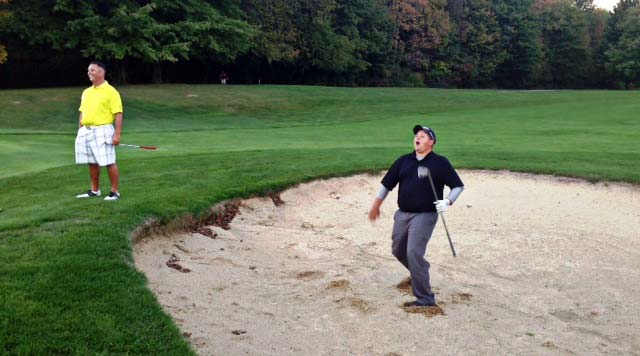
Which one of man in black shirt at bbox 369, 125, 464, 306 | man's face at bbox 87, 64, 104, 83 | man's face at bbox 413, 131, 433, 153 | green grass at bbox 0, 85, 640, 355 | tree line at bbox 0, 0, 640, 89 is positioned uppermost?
tree line at bbox 0, 0, 640, 89

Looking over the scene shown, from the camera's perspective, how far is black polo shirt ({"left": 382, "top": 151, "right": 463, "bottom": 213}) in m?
6.21

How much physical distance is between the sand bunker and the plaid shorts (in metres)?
1.55

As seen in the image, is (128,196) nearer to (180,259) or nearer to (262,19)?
(180,259)

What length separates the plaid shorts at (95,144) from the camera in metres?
8.58

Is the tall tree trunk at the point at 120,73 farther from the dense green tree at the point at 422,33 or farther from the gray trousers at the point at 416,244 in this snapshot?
the gray trousers at the point at 416,244

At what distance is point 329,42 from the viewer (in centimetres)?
5356

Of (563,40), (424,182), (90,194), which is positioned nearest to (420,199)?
(424,182)

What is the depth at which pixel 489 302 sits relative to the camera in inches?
273

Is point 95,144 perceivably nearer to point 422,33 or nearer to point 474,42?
point 422,33

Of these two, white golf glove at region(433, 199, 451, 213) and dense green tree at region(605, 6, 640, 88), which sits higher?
dense green tree at region(605, 6, 640, 88)

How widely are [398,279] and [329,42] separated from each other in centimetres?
4789

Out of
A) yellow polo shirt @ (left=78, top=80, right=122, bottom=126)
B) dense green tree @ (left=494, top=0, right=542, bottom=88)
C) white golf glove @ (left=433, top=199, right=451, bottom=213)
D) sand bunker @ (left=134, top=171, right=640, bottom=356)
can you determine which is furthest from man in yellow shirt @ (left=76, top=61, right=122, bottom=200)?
dense green tree @ (left=494, top=0, right=542, bottom=88)

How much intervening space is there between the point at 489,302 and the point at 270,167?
7.38 metres

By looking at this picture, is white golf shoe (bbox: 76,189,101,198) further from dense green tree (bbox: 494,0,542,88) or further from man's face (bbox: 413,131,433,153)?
dense green tree (bbox: 494,0,542,88)
